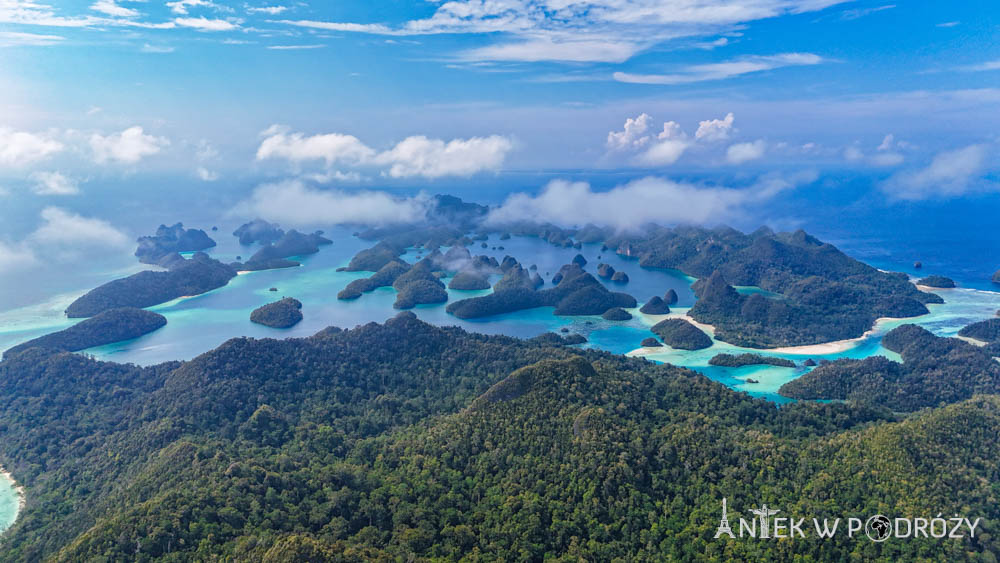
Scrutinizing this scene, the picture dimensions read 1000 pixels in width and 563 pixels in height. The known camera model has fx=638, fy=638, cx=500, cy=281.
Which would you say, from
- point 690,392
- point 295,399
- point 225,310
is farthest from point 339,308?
point 690,392

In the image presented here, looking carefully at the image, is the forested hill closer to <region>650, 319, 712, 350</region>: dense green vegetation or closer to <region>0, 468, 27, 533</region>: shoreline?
<region>0, 468, 27, 533</region>: shoreline

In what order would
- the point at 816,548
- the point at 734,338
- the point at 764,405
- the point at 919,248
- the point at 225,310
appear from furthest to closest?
1. the point at 919,248
2. the point at 225,310
3. the point at 734,338
4. the point at 764,405
5. the point at 816,548

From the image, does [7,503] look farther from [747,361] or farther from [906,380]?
[906,380]

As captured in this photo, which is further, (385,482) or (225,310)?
(225,310)

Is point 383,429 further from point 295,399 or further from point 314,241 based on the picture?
point 314,241

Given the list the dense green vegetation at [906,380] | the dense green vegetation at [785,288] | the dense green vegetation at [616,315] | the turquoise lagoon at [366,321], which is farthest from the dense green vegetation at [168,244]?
the dense green vegetation at [906,380]
